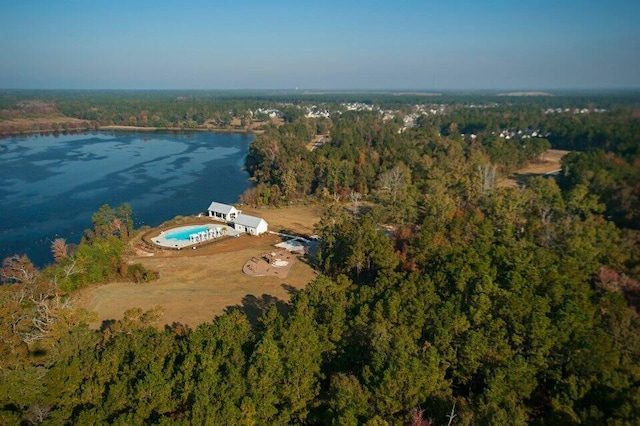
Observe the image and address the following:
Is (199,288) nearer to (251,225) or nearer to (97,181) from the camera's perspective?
(251,225)

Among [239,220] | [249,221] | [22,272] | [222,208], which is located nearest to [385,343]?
[22,272]

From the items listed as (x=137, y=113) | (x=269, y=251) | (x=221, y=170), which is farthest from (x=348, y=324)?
(x=137, y=113)

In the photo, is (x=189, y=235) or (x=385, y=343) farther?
(x=189, y=235)

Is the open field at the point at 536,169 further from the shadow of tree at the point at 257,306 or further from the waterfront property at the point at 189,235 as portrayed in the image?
the shadow of tree at the point at 257,306

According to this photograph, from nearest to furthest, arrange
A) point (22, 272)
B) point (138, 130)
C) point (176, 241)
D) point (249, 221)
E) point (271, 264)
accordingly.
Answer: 1. point (22, 272)
2. point (271, 264)
3. point (176, 241)
4. point (249, 221)
5. point (138, 130)

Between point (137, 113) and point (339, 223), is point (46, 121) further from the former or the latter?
point (339, 223)

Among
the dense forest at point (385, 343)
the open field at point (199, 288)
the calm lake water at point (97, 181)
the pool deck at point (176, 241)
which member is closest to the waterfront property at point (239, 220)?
the pool deck at point (176, 241)
